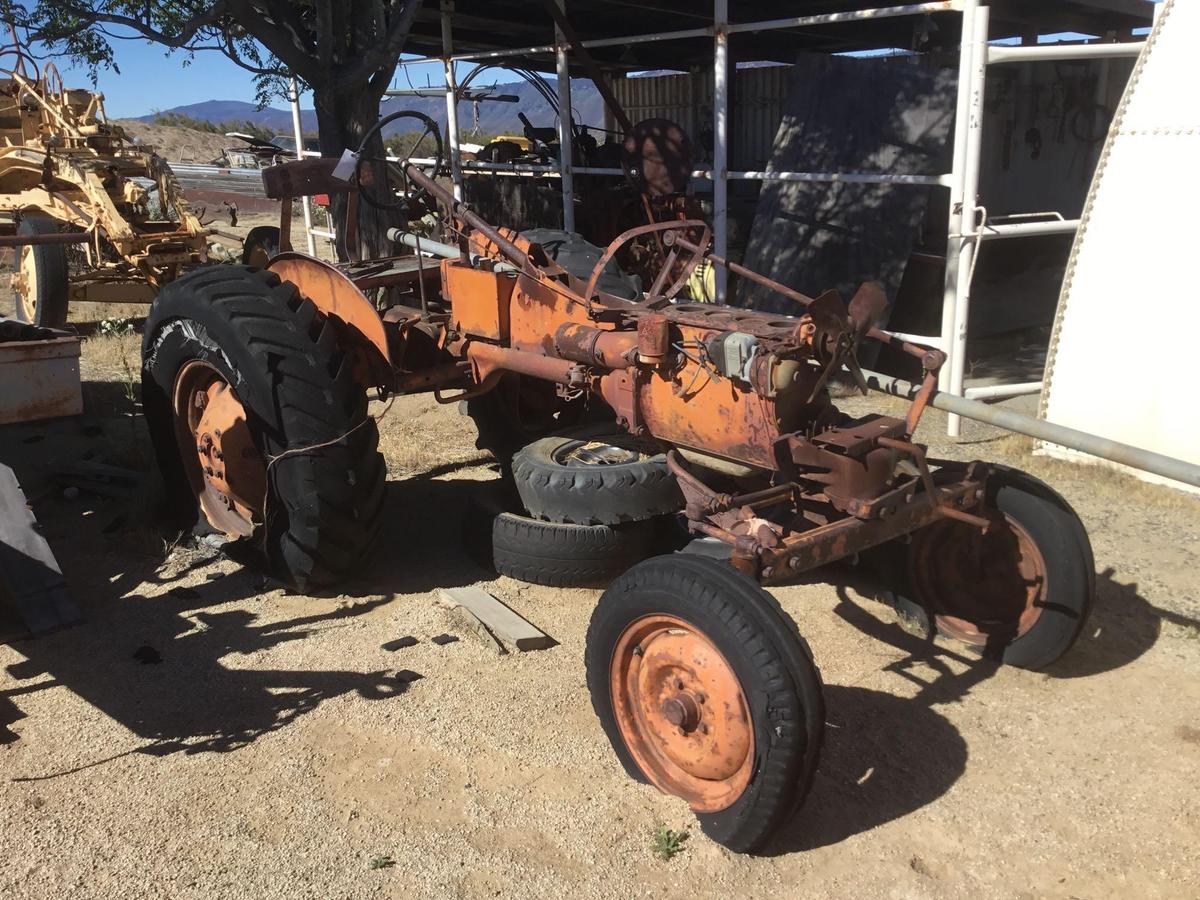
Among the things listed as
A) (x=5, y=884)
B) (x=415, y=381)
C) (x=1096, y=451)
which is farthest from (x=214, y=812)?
(x=1096, y=451)

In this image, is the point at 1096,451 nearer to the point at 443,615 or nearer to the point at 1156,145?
the point at 443,615

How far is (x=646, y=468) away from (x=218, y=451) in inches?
76.4

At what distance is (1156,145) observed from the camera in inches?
228

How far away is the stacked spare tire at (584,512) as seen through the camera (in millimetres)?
4227

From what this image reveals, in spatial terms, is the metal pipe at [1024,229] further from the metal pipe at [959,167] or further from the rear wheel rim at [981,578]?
the rear wheel rim at [981,578]

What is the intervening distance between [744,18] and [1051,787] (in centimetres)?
971

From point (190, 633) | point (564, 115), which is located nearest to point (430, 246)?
point (190, 633)

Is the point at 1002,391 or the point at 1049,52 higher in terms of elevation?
the point at 1049,52

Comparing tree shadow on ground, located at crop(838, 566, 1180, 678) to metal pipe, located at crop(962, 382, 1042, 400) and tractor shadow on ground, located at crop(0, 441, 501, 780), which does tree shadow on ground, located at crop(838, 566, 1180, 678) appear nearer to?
tractor shadow on ground, located at crop(0, 441, 501, 780)

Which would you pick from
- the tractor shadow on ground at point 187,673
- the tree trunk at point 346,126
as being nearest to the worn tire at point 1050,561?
the tractor shadow on ground at point 187,673

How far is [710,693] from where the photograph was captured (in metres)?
2.98

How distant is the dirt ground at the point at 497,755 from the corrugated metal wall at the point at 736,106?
9466 mm

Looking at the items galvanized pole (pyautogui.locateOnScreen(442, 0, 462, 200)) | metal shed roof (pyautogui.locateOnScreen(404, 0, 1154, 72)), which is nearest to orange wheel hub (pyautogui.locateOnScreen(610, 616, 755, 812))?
metal shed roof (pyautogui.locateOnScreen(404, 0, 1154, 72))

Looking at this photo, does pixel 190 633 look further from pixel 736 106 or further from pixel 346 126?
pixel 736 106
